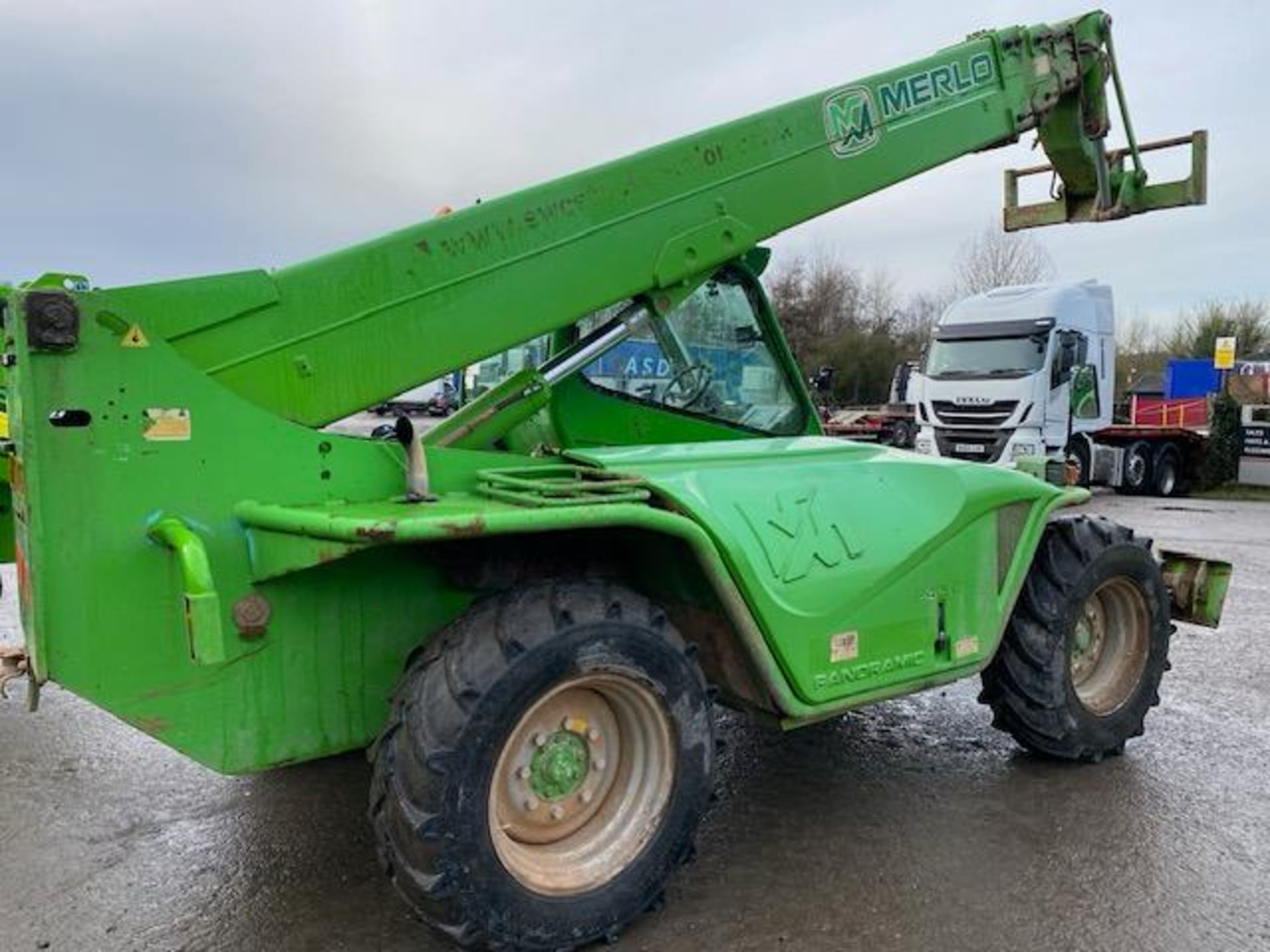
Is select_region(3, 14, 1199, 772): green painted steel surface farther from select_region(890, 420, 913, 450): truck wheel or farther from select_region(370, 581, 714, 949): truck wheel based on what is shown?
select_region(890, 420, 913, 450): truck wheel

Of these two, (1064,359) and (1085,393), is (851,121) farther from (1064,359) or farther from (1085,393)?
(1085,393)

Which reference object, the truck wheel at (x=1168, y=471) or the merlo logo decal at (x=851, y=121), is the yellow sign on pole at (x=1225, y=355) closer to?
the truck wheel at (x=1168, y=471)

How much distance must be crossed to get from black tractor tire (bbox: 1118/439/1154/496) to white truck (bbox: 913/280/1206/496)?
0.05 ft

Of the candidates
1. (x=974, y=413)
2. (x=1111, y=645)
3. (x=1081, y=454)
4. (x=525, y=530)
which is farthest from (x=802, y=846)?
(x=1081, y=454)

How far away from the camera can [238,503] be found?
2.95 metres

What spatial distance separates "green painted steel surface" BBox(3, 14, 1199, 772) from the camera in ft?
9.21

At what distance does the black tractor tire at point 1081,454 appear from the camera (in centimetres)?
1739

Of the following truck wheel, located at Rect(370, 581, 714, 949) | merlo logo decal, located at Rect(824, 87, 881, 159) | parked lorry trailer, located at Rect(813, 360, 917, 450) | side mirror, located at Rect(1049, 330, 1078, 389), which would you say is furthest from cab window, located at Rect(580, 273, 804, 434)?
parked lorry trailer, located at Rect(813, 360, 917, 450)

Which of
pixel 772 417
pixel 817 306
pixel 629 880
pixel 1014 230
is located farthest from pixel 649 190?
pixel 817 306

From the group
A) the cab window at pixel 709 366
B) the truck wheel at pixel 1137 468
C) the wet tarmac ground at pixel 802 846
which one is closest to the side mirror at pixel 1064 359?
the truck wheel at pixel 1137 468

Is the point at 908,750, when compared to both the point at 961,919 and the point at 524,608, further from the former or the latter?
the point at 524,608

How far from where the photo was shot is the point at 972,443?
1717 centimetres

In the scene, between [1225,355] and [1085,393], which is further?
[1225,355]

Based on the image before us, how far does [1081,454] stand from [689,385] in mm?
15345
